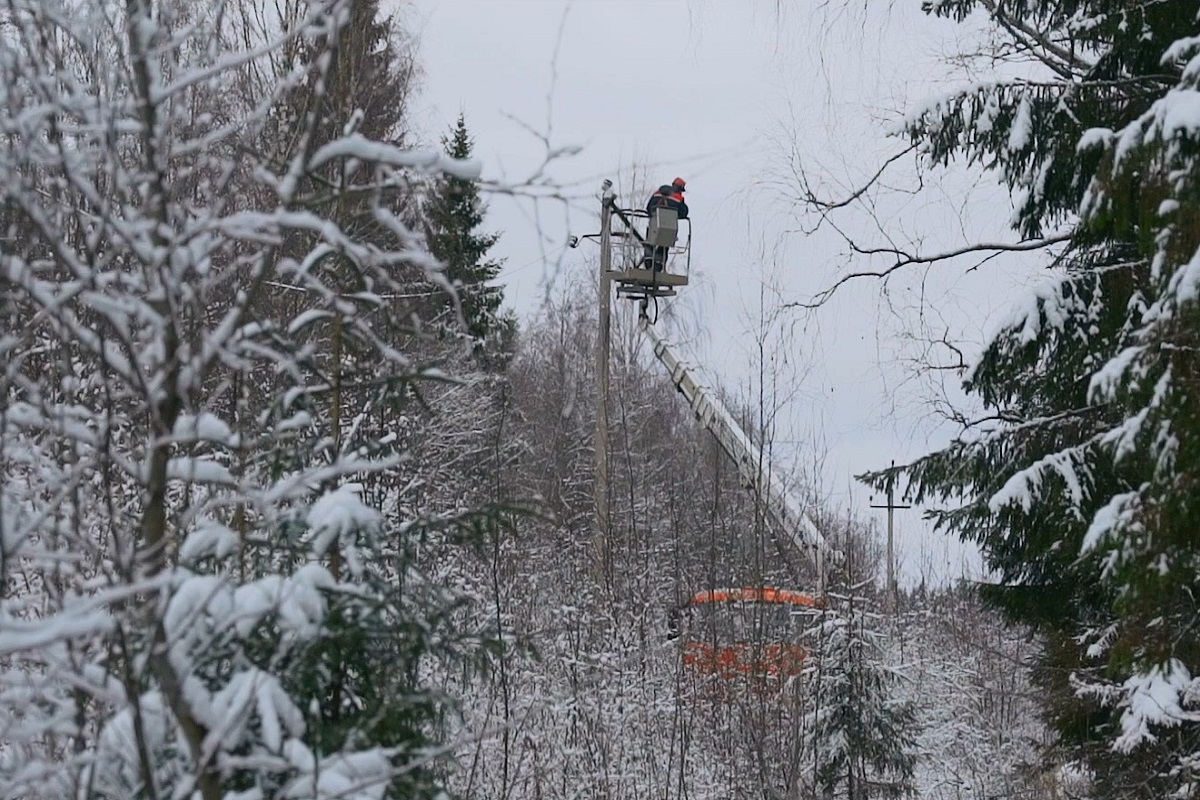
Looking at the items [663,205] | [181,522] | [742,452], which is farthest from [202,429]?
[663,205]

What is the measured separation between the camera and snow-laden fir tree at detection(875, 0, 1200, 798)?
4.08 meters

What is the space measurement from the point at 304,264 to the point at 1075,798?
5781mm

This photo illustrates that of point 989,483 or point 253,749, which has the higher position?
point 989,483

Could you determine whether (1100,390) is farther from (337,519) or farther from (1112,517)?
(337,519)

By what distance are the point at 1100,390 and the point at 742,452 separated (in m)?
7.69

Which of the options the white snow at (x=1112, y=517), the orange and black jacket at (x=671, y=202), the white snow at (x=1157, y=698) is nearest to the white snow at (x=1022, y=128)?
the white snow at (x=1112, y=517)

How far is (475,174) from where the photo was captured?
1.69 m

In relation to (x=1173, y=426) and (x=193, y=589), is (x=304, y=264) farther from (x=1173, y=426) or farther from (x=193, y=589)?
(x=1173, y=426)

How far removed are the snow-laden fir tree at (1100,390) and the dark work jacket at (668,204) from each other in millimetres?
6731

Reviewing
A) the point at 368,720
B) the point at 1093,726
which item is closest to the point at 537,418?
the point at 1093,726

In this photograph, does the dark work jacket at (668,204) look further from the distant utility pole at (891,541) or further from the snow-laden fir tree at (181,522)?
the snow-laden fir tree at (181,522)

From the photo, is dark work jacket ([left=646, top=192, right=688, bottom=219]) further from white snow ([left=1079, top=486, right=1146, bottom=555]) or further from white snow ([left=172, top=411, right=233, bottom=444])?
white snow ([left=172, top=411, right=233, bottom=444])

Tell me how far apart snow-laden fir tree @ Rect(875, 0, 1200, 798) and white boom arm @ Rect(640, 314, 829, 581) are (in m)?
2.04

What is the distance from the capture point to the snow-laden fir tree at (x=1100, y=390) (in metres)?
4.08
